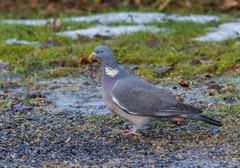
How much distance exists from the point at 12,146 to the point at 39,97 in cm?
132

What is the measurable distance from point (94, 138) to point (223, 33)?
4152mm

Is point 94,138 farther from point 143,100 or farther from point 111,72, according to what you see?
point 111,72

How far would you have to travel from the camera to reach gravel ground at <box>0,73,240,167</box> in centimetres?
280

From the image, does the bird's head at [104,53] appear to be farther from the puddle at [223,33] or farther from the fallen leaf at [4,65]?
the puddle at [223,33]

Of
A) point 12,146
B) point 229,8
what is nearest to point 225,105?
point 12,146

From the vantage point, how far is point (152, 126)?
3576mm

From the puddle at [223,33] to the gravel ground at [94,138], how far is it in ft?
6.93

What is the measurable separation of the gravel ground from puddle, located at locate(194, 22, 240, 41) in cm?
211

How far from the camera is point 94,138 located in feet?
10.7

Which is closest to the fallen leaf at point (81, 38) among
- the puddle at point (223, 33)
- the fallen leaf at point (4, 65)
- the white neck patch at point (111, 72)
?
the fallen leaf at point (4, 65)

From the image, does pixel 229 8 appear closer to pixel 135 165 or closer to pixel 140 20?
pixel 140 20

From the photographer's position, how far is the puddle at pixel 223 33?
613 cm

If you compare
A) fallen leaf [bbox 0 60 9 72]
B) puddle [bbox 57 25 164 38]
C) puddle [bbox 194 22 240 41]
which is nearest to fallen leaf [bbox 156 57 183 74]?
puddle [bbox 194 22 240 41]

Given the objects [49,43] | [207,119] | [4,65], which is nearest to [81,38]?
[49,43]
